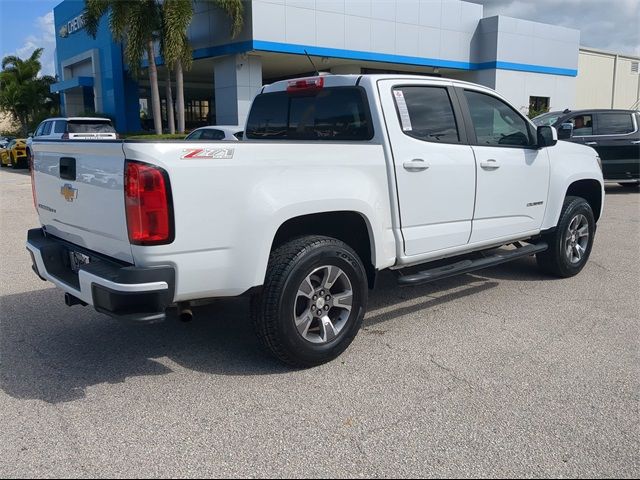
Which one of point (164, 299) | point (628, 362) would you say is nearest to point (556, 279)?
point (628, 362)

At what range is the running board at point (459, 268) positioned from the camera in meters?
4.54

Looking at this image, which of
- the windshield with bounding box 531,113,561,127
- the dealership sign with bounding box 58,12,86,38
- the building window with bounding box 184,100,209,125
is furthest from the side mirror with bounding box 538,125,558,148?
the building window with bounding box 184,100,209,125

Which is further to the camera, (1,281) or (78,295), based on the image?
(1,281)

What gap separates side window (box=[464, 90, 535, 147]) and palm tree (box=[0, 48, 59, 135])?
155 feet

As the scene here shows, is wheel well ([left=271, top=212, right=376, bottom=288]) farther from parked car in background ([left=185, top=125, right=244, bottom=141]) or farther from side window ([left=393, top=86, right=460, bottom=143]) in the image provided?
parked car in background ([left=185, top=125, right=244, bottom=141])

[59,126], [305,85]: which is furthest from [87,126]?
[305,85]

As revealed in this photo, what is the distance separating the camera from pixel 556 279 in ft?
21.0

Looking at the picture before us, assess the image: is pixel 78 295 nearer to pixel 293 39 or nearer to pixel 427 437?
pixel 427 437

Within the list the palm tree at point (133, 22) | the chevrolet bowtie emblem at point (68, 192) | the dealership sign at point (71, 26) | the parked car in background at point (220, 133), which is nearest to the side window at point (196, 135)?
the parked car in background at point (220, 133)

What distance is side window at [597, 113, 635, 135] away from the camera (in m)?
13.6

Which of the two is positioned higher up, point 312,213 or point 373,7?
point 373,7

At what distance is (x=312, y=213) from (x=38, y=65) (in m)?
51.9

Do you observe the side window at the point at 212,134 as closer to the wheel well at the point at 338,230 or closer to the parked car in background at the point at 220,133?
the parked car in background at the point at 220,133

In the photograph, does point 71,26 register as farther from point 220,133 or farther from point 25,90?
point 220,133
